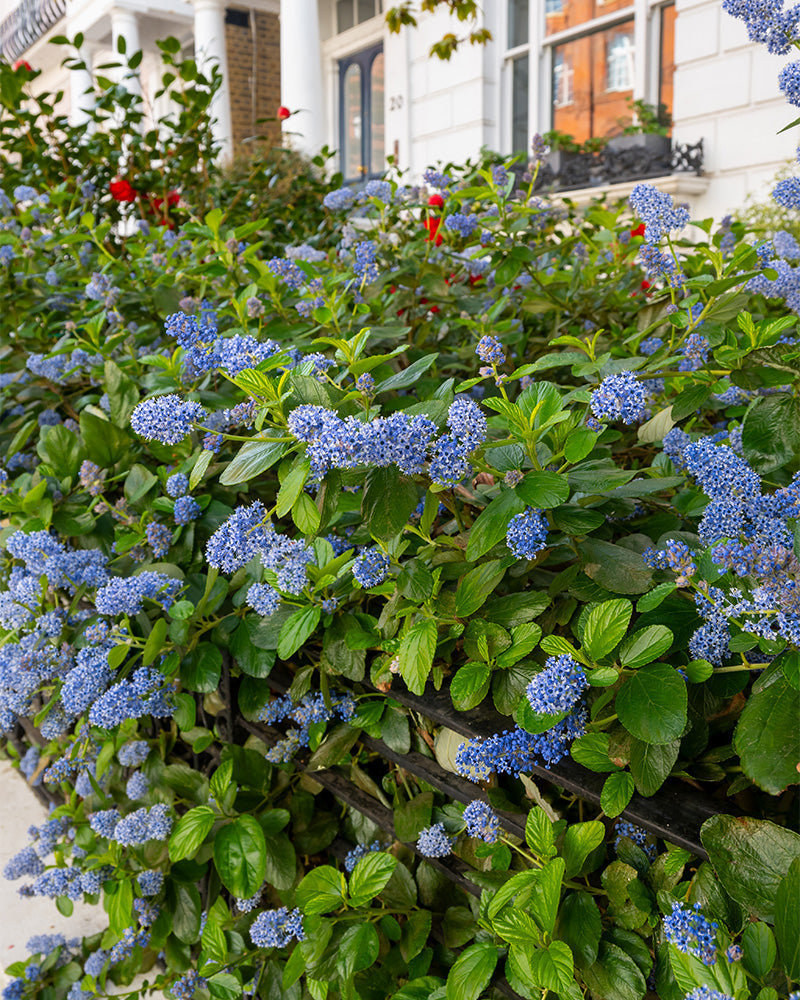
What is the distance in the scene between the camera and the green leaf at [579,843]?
2.94ft

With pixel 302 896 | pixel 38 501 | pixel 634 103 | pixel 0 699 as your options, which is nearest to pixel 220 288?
pixel 38 501

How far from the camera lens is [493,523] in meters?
0.90

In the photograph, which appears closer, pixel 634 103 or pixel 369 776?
pixel 369 776

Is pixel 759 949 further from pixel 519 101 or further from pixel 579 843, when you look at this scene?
pixel 519 101

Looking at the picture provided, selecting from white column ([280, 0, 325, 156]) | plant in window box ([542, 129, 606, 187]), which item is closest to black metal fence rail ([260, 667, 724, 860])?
plant in window box ([542, 129, 606, 187])

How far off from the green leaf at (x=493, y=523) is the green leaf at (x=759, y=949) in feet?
1.40

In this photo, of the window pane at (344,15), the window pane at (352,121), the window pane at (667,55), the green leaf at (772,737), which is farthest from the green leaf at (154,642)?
the window pane at (344,15)

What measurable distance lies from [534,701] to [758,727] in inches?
8.0

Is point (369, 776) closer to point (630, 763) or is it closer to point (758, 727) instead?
point (630, 763)

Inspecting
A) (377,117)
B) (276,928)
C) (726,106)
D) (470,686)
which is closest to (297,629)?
(470,686)

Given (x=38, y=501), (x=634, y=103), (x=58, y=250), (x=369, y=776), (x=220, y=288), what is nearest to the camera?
(x=369, y=776)

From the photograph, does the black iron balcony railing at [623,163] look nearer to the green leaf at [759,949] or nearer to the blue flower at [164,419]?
the blue flower at [164,419]

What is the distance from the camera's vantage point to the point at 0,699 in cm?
141

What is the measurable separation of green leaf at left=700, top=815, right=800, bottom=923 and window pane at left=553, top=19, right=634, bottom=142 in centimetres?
868
